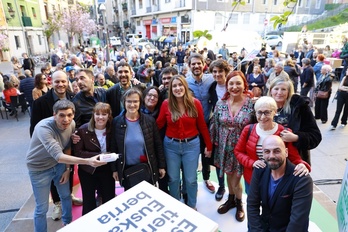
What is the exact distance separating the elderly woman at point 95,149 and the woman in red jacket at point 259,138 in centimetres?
141

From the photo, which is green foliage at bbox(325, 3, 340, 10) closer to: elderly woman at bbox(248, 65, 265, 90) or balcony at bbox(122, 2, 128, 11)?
balcony at bbox(122, 2, 128, 11)

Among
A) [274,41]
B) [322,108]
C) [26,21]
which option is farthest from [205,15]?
[322,108]

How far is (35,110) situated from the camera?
2.72 m

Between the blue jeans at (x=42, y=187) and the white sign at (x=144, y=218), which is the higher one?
the white sign at (x=144, y=218)

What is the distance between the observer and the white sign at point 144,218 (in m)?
1.24

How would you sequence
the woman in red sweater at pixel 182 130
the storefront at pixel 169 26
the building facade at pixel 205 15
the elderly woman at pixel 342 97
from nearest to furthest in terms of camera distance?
the woman in red sweater at pixel 182 130 → the elderly woman at pixel 342 97 → the building facade at pixel 205 15 → the storefront at pixel 169 26

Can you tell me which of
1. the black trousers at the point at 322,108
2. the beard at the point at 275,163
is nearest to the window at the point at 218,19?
the black trousers at the point at 322,108

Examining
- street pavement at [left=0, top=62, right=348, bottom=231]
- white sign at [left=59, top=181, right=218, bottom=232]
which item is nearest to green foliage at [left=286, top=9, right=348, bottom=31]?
street pavement at [left=0, top=62, right=348, bottom=231]

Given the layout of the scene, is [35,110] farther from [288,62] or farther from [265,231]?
[288,62]

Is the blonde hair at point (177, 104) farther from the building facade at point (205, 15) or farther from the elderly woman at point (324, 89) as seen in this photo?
the building facade at point (205, 15)

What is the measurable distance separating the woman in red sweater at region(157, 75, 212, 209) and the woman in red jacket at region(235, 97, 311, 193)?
0.53 metres

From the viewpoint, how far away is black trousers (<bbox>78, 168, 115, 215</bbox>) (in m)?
2.53

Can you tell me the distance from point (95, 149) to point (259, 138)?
1.66m

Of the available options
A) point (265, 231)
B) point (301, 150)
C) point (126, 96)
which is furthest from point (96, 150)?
A: point (301, 150)
